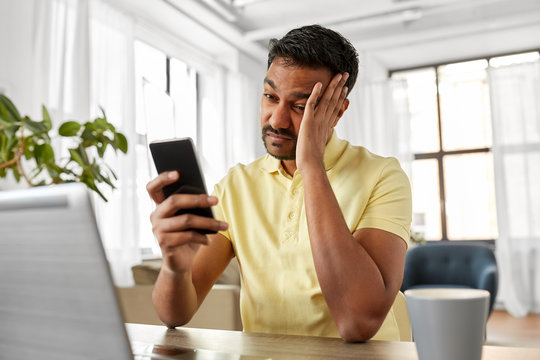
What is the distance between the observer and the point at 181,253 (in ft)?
3.26

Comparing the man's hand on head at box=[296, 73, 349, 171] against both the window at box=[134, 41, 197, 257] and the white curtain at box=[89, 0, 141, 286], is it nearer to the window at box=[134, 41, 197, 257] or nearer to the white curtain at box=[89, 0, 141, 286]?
the white curtain at box=[89, 0, 141, 286]

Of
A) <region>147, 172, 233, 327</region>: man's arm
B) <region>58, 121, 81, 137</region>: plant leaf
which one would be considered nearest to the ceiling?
<region>58, 121, 81, 137</region>: plant leaf

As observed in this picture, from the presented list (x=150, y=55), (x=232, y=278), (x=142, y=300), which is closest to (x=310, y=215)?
(x=142, y=300)

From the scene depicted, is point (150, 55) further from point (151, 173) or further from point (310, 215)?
point (310, 215)

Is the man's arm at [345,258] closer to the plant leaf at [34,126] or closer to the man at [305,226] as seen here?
the man at [305,226]

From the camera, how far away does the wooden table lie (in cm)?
76

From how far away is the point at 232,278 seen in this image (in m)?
3.38

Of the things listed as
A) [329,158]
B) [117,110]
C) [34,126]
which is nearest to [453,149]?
[117,110]

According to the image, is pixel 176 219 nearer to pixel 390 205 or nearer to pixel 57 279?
pixel 57 279

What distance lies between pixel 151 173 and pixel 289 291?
3.25 m

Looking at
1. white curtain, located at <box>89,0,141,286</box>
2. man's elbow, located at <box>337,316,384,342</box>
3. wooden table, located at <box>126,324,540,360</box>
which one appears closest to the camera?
wooden table, located at <box>126,324,540,360</box>

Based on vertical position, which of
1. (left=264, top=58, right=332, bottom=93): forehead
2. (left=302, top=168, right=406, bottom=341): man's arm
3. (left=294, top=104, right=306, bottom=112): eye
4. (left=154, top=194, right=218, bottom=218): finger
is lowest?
(left=302, top=168, right=406, bottom=341): man's arm

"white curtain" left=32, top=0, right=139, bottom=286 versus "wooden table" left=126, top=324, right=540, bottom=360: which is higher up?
"white curtain" left=32, top=0, right=139, bottom=286

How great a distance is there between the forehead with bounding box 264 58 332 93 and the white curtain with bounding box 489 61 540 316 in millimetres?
4885
